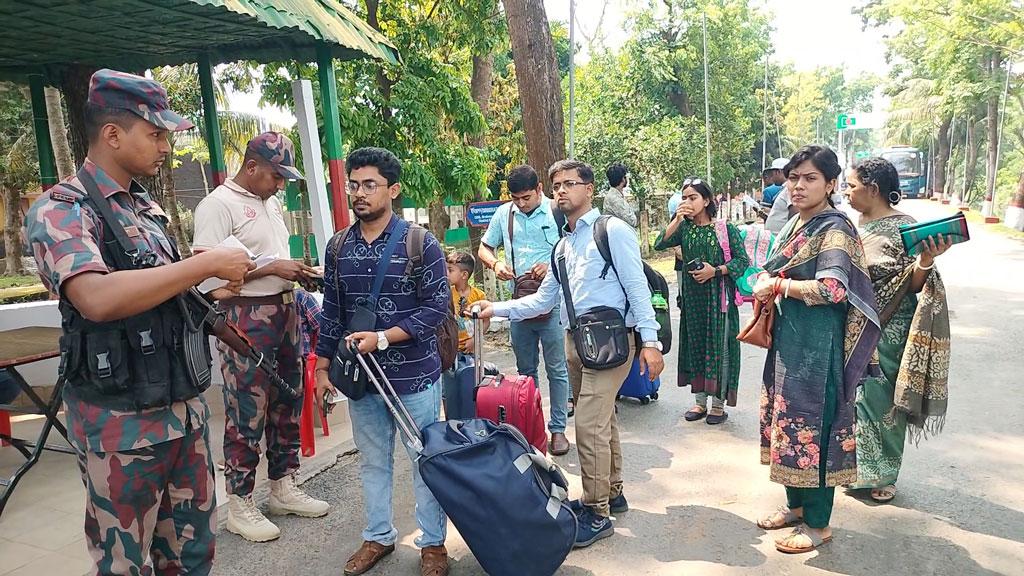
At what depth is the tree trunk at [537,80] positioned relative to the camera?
7.32 meters

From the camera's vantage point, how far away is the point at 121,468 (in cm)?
217

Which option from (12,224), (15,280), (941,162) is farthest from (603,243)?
(941,162)

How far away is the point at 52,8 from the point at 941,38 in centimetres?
2527

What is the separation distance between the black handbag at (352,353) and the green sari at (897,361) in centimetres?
260

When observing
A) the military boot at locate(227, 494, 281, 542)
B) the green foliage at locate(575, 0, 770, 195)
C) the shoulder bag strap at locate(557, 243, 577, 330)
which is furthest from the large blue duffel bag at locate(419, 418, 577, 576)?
the green foliage at locate(575, 0, 770, 195)

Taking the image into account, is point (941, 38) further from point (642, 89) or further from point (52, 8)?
point (52, 8)

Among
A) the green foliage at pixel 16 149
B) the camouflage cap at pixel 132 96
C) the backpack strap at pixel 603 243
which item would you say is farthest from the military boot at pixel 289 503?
the green foliage at pixel 16 149

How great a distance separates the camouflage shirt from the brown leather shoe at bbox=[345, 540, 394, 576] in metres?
1.18

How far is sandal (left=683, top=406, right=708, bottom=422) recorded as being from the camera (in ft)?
17.1

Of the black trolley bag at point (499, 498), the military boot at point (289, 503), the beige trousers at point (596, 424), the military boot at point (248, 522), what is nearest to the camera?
the black trolley bag at point (499, 498)

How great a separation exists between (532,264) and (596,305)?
1.62 m

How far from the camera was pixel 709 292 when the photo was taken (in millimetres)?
5070

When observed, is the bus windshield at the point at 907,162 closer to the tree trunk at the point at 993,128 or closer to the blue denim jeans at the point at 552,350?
the tree trunk at the point at 993,128

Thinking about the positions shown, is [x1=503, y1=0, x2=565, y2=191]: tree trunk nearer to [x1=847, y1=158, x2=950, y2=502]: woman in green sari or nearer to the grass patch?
[x1=847, y1=158, x2=950, y2=502]: woman in green sari
